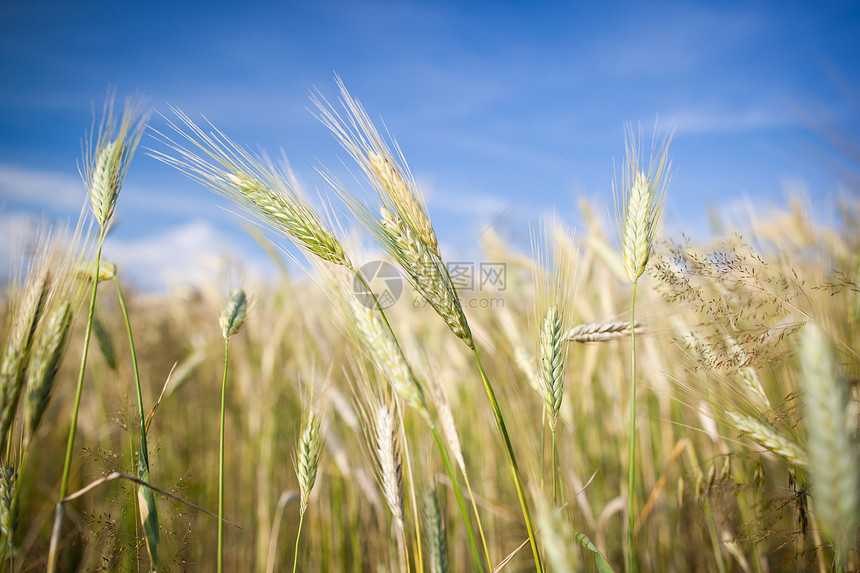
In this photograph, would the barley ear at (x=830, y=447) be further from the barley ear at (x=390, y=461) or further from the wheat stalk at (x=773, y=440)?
the barley ear at (x=390, y=461)

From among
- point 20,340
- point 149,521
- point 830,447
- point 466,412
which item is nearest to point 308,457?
point 149,521

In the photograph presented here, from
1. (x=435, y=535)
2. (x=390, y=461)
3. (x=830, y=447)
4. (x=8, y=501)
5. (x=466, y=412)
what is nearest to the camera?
(x=830, y=447)

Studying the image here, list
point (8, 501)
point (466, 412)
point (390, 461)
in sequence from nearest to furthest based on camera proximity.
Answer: point (8, 501) < point (390, 461) < point (466, 412)

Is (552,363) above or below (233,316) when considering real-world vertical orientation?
below

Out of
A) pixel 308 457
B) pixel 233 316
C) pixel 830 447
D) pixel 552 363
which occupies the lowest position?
pixel 308 457

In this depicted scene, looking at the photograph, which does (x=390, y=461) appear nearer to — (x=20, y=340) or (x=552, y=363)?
(x=552, y=363)

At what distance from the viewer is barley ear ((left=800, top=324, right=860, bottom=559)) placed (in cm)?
53

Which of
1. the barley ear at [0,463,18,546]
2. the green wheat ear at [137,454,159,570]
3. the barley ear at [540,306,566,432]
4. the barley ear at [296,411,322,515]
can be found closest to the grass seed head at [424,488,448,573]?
the barley ear at [296,411,322,515]

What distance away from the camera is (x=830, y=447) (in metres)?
0.54

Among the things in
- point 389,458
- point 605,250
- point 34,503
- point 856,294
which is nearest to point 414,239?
point 389,458

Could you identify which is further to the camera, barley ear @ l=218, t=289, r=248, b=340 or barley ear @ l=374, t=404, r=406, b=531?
barley ear @ l=218, t=289, r=248, b=340

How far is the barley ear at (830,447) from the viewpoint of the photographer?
1.75ft

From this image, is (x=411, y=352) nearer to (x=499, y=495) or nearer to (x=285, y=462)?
(x=499, y=495)

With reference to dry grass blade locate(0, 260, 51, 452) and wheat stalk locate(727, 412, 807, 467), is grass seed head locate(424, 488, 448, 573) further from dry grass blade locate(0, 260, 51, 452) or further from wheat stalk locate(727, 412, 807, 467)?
dry grass blade locate(0, 260, 51, 452)
